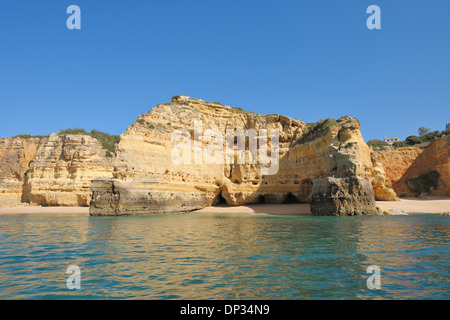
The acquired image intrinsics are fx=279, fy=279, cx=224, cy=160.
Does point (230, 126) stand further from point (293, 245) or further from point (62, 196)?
point (293, 245)

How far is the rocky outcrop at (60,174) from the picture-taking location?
92.7 ft

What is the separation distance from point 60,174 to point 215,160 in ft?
54.0

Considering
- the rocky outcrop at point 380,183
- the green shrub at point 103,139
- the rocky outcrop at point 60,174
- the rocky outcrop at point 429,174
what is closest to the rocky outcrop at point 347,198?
the rocky outcrop at point 380,183

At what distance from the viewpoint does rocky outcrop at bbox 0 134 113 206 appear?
1113 inches

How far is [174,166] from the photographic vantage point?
22484 millimetres

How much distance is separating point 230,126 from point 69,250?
69.3 ft

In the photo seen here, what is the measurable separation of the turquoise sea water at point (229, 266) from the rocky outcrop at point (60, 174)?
20.2m

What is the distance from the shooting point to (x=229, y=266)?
19.3 feet

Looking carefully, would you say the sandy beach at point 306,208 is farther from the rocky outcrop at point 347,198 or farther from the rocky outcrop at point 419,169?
the rocky outcrop at point 419,169

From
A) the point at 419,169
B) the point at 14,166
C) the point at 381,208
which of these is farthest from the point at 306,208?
the point at 14,166

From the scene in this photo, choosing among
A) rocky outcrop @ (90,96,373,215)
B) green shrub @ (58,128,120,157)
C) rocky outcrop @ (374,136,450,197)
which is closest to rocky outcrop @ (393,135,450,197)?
rocky outcrop @ (374,136,450,197)

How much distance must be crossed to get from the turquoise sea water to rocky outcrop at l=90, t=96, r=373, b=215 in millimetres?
9796

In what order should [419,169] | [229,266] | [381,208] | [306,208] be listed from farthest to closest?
[419,169]
[306,208]
[381,208]
[229,266]

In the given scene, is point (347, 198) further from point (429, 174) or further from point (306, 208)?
point (429, 174)
